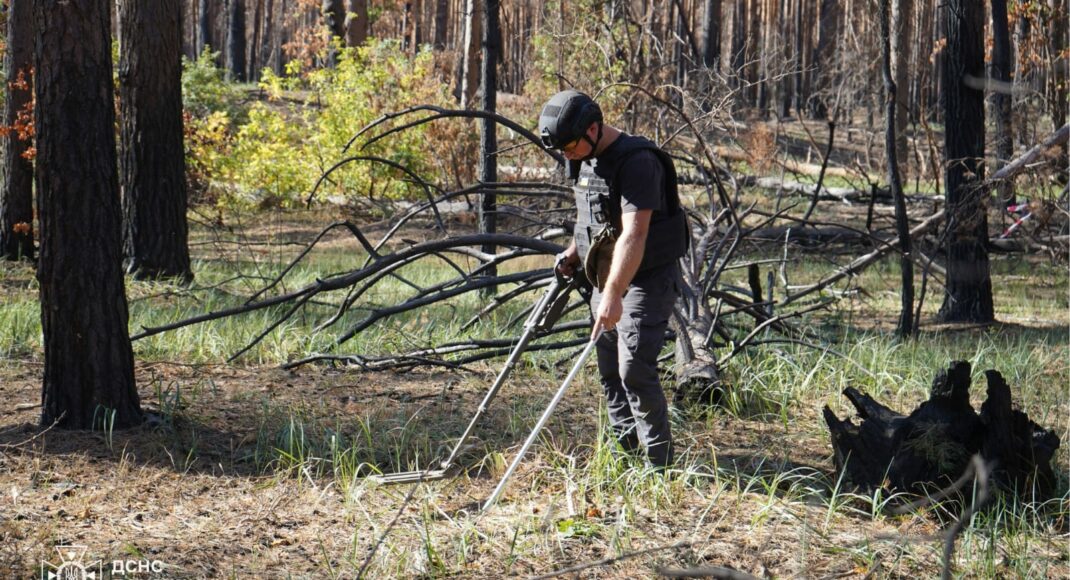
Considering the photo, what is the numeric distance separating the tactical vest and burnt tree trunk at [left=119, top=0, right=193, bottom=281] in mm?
6727

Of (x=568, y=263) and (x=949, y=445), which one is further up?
(x=568, y=263)

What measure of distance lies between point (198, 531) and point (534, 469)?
4.84 feet

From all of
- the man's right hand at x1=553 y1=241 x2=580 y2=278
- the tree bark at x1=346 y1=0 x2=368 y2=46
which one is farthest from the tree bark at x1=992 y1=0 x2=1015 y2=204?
the tree bark at x1=346 y1=0 x2=368 y2=46

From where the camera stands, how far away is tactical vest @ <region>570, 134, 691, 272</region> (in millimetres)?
4617

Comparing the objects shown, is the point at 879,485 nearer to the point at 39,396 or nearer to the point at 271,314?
the point at 39,396

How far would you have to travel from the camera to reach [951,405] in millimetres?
4734

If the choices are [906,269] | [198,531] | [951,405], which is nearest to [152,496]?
[198,531]

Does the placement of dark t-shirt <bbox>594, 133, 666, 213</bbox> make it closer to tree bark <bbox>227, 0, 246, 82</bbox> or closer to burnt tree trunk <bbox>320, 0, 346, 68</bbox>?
burnt tree trunk <bbox>320, 0, 346, 68</bbox>

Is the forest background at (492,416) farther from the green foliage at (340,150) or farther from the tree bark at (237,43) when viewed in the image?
the tree bark at (237,43)

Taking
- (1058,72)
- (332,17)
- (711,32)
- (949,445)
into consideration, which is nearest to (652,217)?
(949,445)

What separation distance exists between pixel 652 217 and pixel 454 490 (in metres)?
1.46

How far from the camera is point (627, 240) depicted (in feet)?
14.3

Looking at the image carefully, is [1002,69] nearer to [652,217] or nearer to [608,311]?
[652,217]

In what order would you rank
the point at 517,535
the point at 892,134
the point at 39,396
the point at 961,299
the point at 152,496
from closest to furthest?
the point at 517,535 → the point at 152,496 → the point at 39,396 → the point at 892,134 → the point at 961,299
